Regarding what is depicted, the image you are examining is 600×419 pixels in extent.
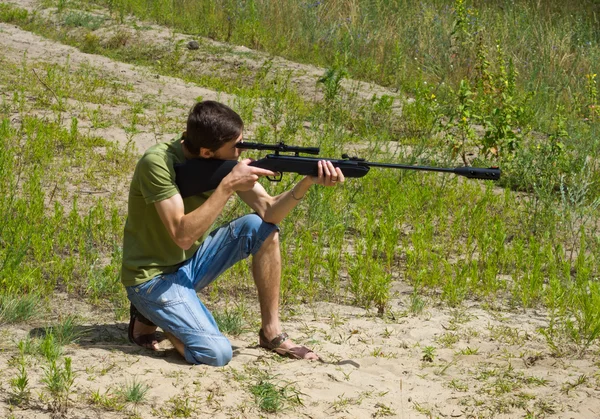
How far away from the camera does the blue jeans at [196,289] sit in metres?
4.51

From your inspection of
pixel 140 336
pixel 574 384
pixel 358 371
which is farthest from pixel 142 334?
pixel 574 384

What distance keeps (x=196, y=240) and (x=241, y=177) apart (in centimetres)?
44

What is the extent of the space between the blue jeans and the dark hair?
0.52 meters

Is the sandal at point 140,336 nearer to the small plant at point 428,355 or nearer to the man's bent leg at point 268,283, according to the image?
the man's bent leg at point 268,283

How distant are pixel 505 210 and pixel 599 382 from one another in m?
3.13

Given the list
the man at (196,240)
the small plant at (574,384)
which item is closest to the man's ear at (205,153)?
the man at (196,240)

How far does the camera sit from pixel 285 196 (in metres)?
4.73

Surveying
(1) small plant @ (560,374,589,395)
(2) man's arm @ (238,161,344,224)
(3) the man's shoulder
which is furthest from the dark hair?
(1) small plant @ (560,374,589,395)

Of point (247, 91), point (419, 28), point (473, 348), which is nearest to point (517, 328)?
point (473, 348)

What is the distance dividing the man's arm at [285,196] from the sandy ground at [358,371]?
785 millimetres

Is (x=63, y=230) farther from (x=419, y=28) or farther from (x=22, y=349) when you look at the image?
(x=419, y=28)

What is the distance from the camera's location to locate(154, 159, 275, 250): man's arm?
4395 mm

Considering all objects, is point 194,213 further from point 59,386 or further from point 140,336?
point 59,386

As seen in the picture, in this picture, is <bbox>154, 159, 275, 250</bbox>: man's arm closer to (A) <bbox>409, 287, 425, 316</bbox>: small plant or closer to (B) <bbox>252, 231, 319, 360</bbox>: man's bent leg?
(B) <bbox>252, 231, 319, 360</bbox>: man's bent leg
